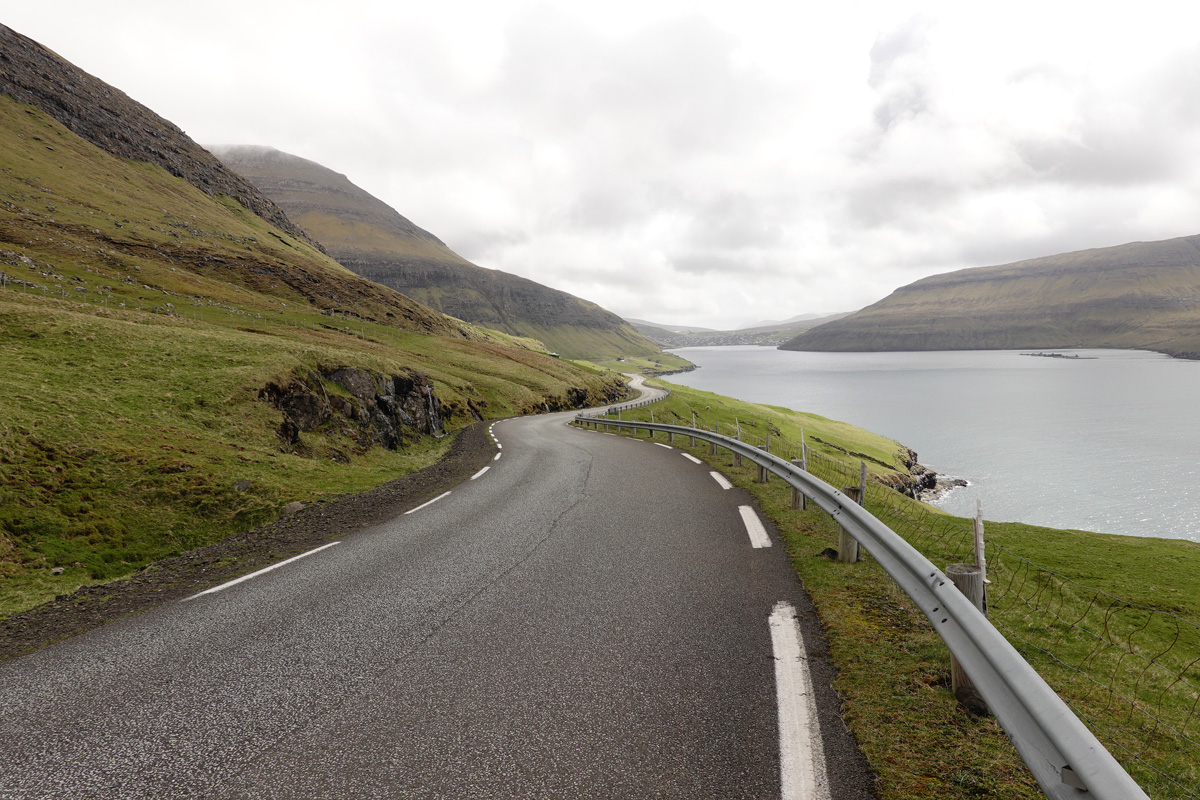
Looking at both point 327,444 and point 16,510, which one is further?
point 327,444

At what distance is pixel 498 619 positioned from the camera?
5129 mm

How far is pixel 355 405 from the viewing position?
863 inches

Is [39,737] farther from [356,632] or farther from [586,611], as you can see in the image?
[586,611]

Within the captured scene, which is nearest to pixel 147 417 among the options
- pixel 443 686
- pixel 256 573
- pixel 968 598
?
pixel 256 573

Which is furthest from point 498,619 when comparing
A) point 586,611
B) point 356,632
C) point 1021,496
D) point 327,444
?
point 1021,496

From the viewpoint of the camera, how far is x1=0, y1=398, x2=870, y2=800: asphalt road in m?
2.97

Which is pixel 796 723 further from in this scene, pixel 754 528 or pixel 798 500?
pixel 798 500

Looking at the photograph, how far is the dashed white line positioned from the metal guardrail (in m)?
6.81

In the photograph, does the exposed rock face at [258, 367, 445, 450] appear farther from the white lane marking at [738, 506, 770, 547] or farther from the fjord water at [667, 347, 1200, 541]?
the fjord water at [667, 347, 1200, 541]

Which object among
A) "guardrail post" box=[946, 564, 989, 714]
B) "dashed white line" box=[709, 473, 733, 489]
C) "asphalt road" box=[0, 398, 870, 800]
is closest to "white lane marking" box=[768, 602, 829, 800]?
"asphalt road" box=[0, 398, 870, 800]

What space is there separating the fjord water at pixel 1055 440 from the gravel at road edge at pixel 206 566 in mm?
44519

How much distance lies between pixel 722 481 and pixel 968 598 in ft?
28.3

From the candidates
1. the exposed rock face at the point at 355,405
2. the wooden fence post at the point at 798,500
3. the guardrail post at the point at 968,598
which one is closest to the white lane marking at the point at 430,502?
the wooden fence post at the point at 798,500

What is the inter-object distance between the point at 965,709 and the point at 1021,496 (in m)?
53.1
